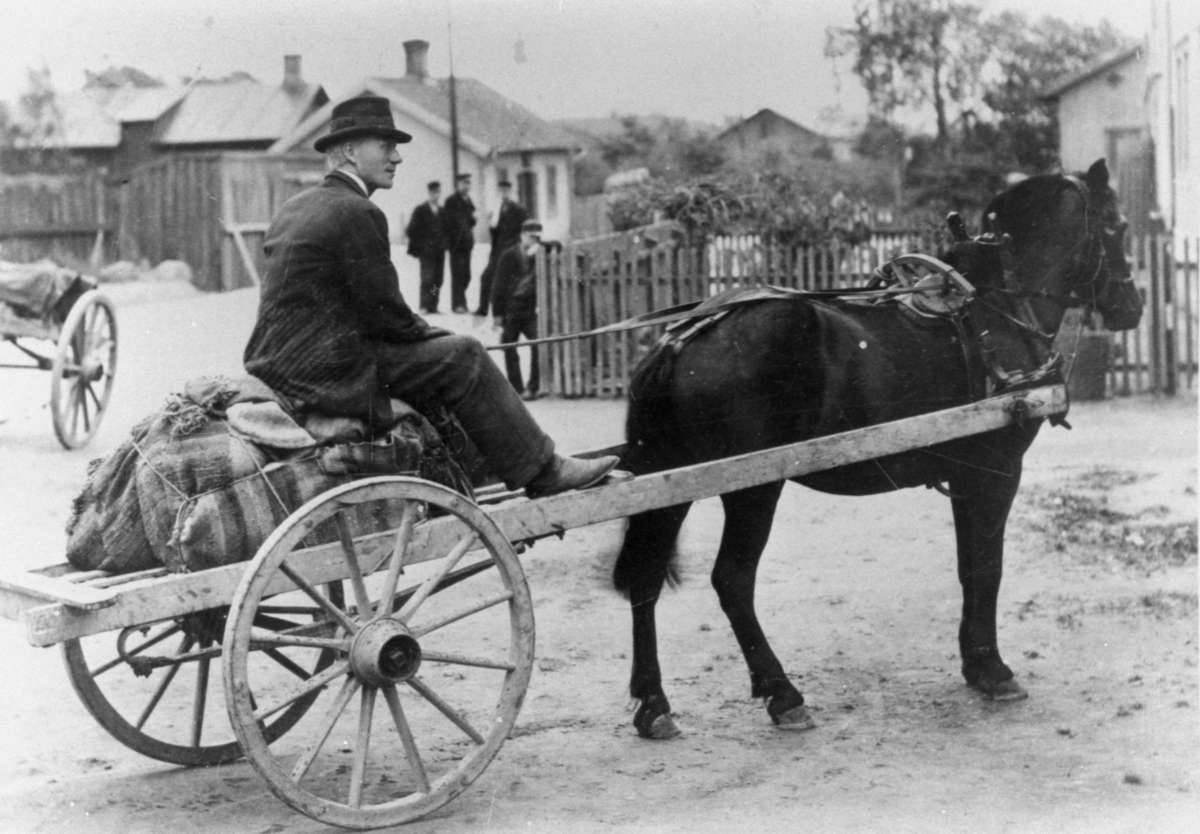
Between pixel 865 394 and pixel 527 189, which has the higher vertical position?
pixel 527 189

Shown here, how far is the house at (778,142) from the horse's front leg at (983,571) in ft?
61.9

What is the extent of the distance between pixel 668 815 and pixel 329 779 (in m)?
1.26

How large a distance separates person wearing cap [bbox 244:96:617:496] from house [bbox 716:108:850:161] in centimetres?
2014

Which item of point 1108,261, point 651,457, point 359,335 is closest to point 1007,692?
point 651,457

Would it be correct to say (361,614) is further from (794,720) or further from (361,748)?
(794,720)

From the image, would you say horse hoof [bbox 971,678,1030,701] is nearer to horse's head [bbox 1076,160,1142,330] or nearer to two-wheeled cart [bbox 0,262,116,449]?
horse's head [bbox 1076,160,1142,330]

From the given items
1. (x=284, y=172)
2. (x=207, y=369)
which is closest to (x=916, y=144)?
(x=284, y=172)

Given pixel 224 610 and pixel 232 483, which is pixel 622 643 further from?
pixel 232 483

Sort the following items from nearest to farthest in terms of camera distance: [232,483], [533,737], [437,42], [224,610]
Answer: [232,483] → [224,610] → [533,737] → [437,42]

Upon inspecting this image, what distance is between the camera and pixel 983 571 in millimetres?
5645

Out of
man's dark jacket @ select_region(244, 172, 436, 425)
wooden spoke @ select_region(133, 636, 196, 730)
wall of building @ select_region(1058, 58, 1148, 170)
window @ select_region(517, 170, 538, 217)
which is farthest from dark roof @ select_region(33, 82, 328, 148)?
wall of building @ select_region(1058, 58, 1148, 170)

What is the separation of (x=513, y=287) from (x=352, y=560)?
A: 416 inches

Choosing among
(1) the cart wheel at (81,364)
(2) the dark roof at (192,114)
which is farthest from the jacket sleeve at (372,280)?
(1) the cart wheel at (81,364)

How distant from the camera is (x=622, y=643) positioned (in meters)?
6.40
